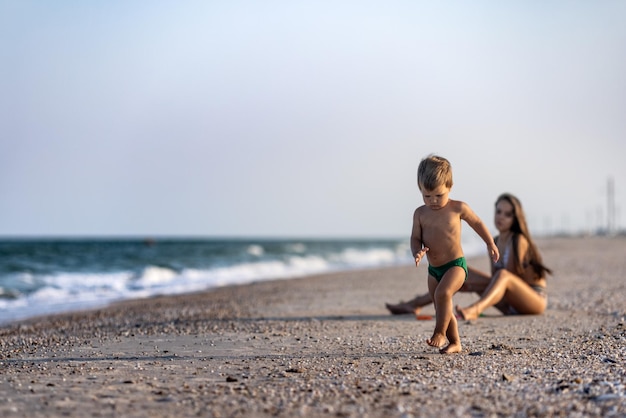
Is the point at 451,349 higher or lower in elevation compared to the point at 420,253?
lower

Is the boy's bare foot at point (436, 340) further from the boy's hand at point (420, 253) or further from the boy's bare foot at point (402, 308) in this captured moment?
the boy's bare foot at point (402, 308)

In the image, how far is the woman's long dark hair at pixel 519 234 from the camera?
8.70 metres

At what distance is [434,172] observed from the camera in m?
5.55

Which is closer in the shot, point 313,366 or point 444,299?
point 313,366

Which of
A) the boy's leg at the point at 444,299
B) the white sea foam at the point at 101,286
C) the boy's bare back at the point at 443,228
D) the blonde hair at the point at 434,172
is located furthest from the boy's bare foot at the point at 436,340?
the white sea foam at the point at 101,286

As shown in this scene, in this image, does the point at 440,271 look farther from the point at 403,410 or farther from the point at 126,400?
the point at 126,400

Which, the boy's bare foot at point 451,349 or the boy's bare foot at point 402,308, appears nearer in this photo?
the boy's bare foot at point 451,349

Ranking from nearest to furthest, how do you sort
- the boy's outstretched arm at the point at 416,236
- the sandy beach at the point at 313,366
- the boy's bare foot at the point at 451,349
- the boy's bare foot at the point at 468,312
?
the sandy beach at the point at 313,366
the boy's bare foot at the point at 451,349
the boy's outstretched arm at the point at 416,236
the boy's bare foot at the point at 468,312

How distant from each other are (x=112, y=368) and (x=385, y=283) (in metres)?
11.6

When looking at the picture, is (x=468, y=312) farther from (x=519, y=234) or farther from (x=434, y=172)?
(x=434, y=172)

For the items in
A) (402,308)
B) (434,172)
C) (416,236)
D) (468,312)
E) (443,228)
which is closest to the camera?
(434,172)

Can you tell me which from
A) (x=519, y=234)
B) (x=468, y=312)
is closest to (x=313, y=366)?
(x=468, y=312)

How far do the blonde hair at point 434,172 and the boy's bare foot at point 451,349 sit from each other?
136cm

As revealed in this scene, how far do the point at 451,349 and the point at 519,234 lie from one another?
11.3 feet
